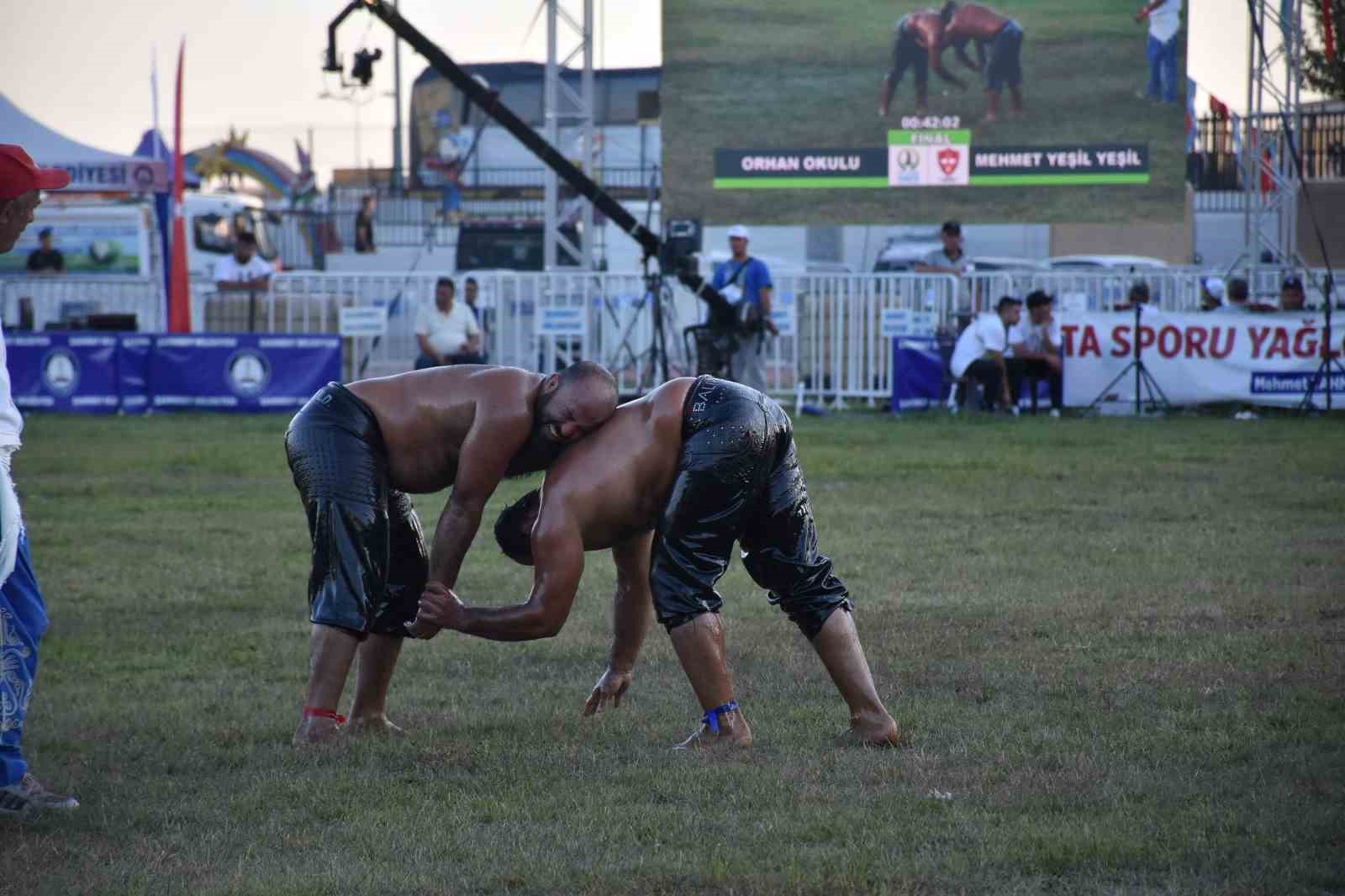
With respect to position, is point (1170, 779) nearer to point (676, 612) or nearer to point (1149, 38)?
point (676, 612)

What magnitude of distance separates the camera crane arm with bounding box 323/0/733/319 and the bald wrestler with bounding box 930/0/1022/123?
546cm

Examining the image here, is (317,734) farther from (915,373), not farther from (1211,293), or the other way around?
(1211,293)

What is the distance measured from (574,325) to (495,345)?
108 centimetres

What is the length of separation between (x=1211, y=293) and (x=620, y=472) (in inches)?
632

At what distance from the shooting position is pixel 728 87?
23.2 m

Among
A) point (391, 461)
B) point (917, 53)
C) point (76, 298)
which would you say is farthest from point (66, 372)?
point (391, 461)

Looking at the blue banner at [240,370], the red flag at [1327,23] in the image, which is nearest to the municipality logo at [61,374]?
the blue banner at [240,370]

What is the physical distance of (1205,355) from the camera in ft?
60.7

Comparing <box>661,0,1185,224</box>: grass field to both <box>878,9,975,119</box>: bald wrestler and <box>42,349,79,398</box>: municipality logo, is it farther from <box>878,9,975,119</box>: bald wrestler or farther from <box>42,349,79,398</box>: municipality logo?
<box>42,349,79,398</box>: municipality logo

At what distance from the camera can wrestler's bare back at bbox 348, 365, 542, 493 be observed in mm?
5461

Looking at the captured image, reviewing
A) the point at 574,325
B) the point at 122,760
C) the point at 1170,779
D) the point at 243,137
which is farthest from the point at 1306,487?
the point at 243,137

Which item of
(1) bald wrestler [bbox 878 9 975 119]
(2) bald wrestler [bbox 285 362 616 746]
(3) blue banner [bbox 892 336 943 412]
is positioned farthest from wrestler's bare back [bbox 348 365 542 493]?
(1) bald wrestler [bbox 878 9 975 119]

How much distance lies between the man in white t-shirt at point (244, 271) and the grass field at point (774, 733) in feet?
35.2

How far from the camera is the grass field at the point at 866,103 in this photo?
2273cm
